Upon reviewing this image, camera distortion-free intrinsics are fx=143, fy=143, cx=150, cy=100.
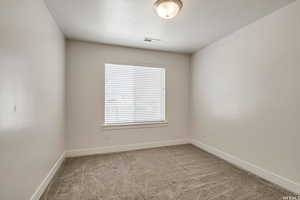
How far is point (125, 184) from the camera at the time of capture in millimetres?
2061

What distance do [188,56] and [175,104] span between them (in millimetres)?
1413

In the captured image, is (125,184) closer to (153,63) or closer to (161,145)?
(161,145)

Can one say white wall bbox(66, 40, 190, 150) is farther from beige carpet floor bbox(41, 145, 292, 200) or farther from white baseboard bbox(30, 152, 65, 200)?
white baseboard bbox(30, 152, 65, 200)

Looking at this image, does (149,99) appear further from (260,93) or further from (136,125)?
(260,93)

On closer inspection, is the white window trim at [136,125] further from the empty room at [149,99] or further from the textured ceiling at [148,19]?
the textured ceiling at [148,19]

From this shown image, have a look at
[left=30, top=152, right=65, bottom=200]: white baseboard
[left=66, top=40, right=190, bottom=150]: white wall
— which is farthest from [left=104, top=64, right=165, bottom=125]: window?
[left=30, top=152, right=65, bottom=200]: white baseboard

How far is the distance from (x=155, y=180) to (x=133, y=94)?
2001mm

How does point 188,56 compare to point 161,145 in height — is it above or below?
above

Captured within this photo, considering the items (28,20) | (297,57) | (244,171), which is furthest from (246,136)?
(28,20)

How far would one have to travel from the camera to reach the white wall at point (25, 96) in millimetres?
1158

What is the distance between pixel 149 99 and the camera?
3.72 metres

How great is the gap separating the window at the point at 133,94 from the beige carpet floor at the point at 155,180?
974 mm

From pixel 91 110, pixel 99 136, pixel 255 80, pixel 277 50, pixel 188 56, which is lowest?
pixel 99 136

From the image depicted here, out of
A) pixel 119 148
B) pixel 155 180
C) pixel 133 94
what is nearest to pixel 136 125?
pixel 119 148
